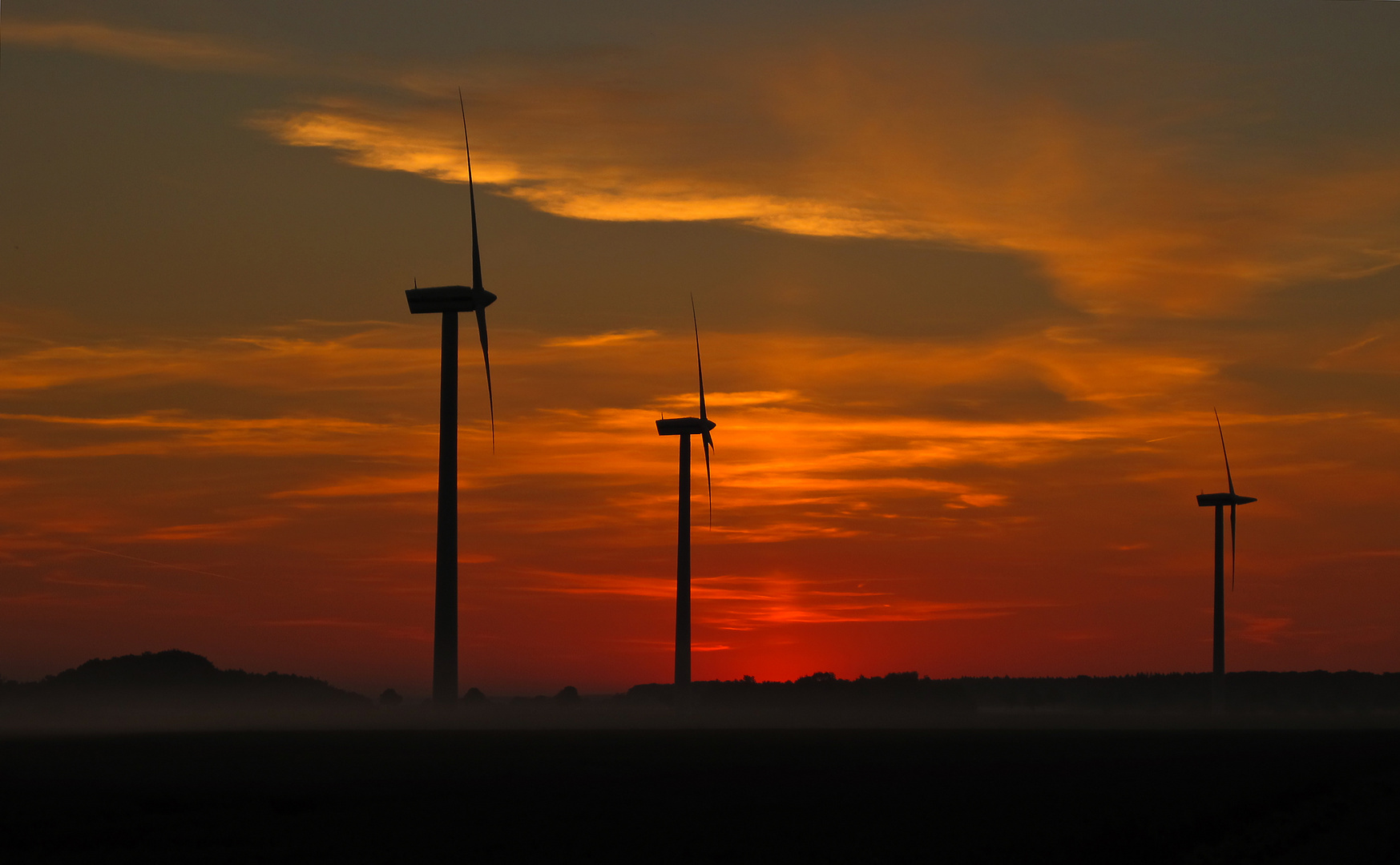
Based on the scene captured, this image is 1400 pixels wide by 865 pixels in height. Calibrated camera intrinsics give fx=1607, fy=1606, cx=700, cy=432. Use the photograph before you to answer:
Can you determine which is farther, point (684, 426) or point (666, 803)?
point (684, 426)

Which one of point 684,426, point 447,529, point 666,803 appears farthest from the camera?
point 684,426

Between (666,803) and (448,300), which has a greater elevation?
(448,300)

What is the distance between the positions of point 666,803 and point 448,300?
45691 millimetres

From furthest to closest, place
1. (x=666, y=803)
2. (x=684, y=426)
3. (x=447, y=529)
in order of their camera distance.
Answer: (x=684, y=426)
(x=447, y=529)
(x=666, y=803)

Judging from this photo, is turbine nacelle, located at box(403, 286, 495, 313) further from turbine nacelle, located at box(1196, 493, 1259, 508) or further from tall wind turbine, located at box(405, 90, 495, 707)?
turbine nacelle, located at box(1196, 493, 1259, 508)

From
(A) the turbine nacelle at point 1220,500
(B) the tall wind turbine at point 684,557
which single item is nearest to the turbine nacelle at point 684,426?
(B) the tall wind turbine at point 684,557

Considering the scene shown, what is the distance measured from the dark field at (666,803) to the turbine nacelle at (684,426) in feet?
151

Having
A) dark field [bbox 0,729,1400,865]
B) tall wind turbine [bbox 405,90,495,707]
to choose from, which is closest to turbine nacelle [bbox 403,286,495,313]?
tall wind turbine [bbox 405,90,495,707]

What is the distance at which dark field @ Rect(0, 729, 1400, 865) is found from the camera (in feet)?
129

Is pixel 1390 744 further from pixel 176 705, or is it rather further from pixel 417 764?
pixel 176 705

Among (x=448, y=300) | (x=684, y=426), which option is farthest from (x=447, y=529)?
(x=684, y=426)

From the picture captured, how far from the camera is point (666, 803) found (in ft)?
158

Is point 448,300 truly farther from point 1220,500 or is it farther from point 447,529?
point 1220,500

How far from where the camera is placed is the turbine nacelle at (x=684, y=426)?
122 metres
